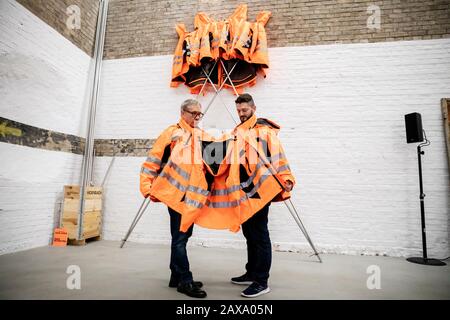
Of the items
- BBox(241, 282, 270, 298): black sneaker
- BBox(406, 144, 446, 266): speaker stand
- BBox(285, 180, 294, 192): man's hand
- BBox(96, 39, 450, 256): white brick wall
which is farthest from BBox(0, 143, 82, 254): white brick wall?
BBox(406, 144, 446, 266): speaker stand

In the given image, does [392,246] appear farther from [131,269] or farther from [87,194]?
[87,194]

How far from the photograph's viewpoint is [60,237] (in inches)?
135

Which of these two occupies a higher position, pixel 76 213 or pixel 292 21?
pixel 292 21

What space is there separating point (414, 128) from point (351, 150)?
72 centimetres

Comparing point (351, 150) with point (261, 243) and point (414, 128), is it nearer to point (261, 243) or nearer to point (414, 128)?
point (414, 128)

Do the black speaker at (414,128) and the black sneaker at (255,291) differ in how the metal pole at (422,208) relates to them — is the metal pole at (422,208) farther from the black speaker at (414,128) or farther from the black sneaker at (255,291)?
the black sneaker at (255,291)

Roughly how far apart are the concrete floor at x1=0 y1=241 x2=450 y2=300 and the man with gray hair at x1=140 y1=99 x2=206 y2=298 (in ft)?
0.31

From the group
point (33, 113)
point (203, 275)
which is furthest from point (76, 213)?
point (203, 275)

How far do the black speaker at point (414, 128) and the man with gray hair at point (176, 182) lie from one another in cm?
264

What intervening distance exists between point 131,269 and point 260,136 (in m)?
1.76

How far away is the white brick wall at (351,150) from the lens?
3.31m

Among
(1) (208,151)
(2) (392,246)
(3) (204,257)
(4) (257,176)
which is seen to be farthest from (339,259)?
(1) (208,151)

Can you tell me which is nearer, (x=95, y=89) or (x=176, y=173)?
(x=176, y=173)

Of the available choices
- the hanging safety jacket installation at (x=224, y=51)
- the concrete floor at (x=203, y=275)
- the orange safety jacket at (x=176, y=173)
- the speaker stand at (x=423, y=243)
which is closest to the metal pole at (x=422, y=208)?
the speaker stand at (x=423, y=243)
